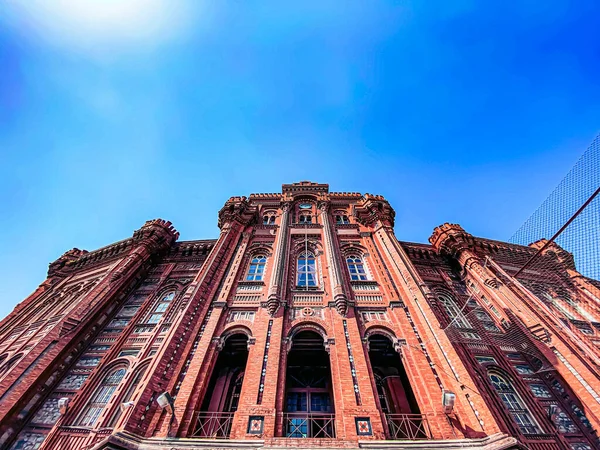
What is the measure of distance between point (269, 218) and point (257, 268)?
20.7 ft

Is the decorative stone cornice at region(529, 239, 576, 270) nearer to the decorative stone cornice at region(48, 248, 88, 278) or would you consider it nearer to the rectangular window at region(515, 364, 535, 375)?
the rectangular window at region(515, 364, 535, 375)

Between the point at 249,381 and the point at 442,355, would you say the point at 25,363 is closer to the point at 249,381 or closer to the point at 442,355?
the point at 249,381

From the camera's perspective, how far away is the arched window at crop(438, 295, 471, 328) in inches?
567

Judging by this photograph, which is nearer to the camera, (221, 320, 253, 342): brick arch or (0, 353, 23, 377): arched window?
(221, 320, 253, 342): brick arch

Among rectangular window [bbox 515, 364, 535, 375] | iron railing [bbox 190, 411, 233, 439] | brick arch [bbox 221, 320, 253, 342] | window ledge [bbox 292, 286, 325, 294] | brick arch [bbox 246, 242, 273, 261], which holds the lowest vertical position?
iron railing [bbox 190, 411, 233, 439]

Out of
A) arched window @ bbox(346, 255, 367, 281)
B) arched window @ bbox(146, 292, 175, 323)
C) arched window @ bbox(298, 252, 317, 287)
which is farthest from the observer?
arched window @ bbox(346, 255, 367, 281)

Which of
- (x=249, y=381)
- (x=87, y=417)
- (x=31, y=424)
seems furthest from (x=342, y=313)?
(x=31, y=424)

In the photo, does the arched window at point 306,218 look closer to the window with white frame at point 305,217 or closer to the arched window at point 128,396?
the window with white frame at point 305,217

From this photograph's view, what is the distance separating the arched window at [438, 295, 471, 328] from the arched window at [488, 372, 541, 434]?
251 cm

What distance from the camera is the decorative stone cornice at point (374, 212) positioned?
64.5ft

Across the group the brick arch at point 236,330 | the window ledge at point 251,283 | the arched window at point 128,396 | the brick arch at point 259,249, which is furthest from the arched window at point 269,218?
the arched window at point 128,396

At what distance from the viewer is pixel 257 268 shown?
647 inches

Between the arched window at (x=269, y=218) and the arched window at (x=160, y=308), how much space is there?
801 cm

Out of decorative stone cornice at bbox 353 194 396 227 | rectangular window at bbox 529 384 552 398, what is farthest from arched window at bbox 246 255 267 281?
rectangular window at bbox 529 384 552 398
